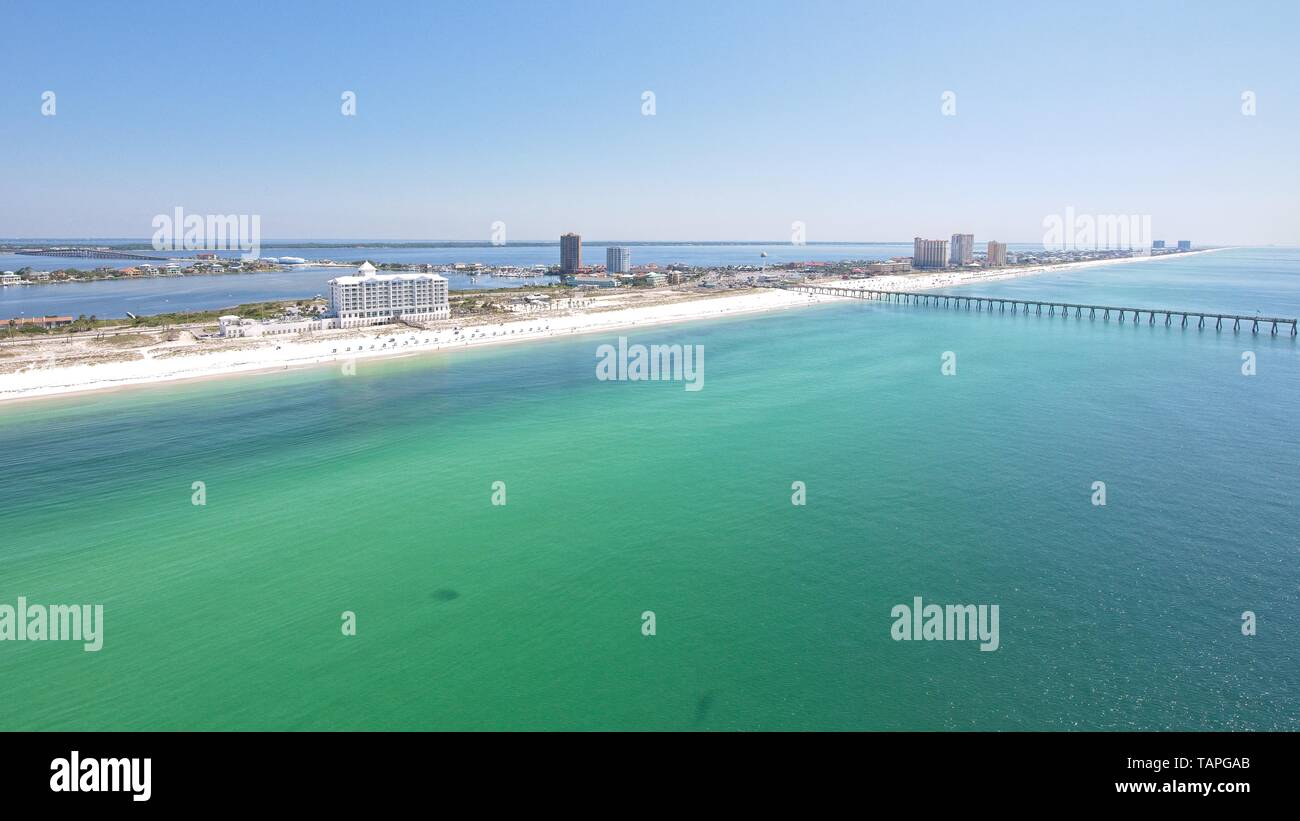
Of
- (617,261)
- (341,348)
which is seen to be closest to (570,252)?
(617,261)

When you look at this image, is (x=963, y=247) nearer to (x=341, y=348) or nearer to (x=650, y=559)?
(x=341, y=348)

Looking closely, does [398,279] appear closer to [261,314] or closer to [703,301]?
[261,314]

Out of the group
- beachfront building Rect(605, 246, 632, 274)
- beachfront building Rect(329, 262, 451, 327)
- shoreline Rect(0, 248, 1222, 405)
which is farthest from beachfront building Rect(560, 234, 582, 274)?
beachfront building Rect(329, 262, 451, 327)

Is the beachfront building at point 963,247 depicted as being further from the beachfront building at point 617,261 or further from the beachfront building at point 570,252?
the beachfront building at point 570,252

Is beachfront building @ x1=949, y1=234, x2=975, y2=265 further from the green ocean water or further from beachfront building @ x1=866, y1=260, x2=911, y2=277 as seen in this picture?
the green ocean water

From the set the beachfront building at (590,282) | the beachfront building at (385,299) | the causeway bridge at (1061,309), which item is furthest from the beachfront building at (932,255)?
the beachfront building at (385,299)

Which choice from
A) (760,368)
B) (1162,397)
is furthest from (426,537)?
(1162,397)
